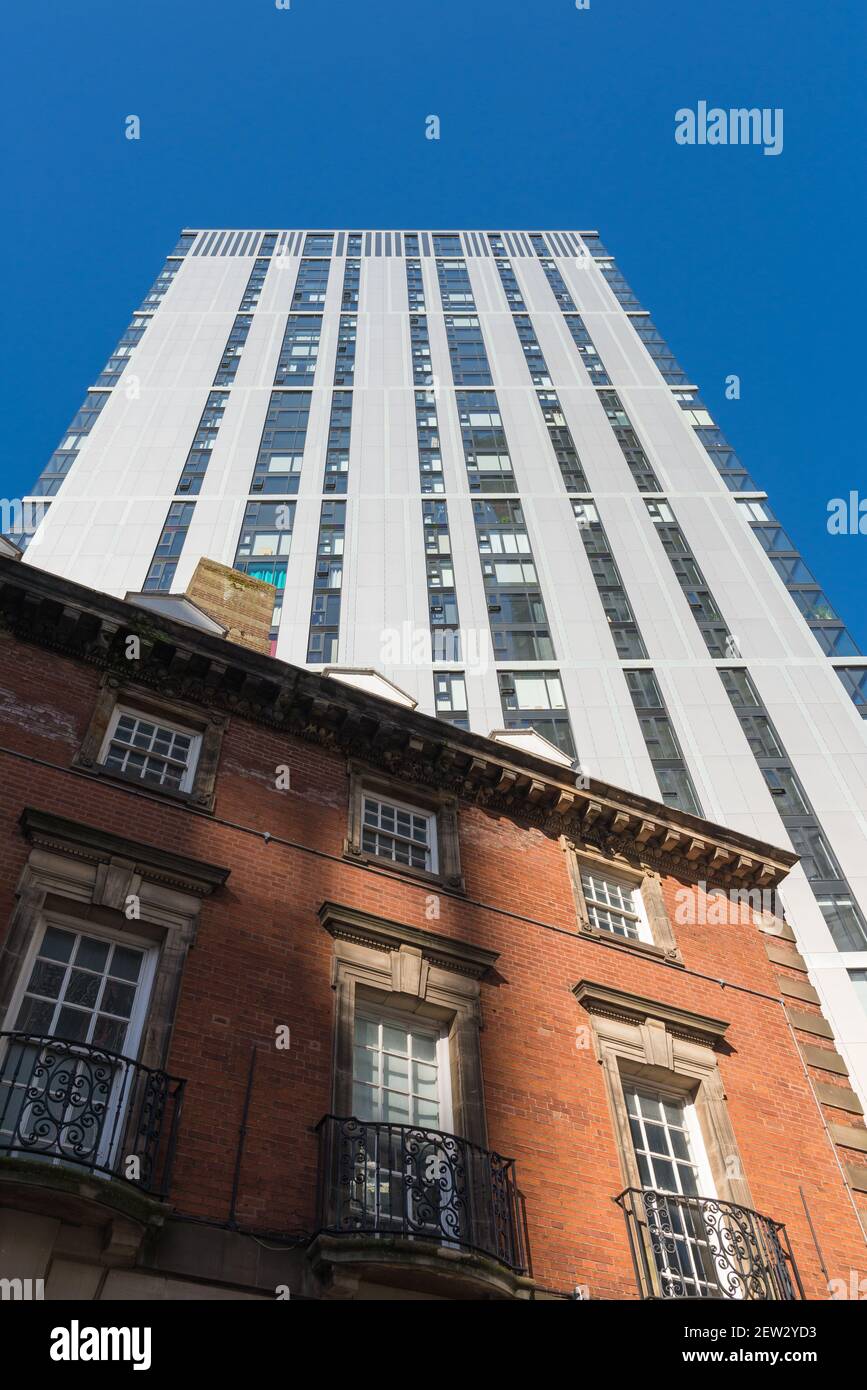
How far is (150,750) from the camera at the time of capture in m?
14.3

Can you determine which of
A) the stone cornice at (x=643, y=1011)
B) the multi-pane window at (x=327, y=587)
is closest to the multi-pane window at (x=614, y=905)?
the stone cornice at (x=643, y=1011)

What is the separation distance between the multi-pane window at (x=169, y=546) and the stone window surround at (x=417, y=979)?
36933 millimetres

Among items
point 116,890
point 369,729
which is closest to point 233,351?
point 369,729

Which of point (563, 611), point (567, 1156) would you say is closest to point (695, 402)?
Result: point (563, 611)

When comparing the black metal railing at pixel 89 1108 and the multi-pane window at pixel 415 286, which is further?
the multi-pane window at pixel 415 286

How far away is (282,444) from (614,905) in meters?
50.6

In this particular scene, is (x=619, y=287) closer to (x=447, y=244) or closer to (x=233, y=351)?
(x=447, y=244)

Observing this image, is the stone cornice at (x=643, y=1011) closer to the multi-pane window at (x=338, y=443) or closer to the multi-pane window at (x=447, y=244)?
the multi-pane window at (x=338, y=443)

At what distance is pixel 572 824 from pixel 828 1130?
18.9 ft

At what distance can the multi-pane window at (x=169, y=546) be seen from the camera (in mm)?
49656

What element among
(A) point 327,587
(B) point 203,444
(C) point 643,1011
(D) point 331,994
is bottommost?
(D) point 331,994

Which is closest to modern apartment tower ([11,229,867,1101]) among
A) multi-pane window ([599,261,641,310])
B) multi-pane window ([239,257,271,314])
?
multi-pane window ([239,257,271,314])

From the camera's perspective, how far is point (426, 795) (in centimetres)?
1620
